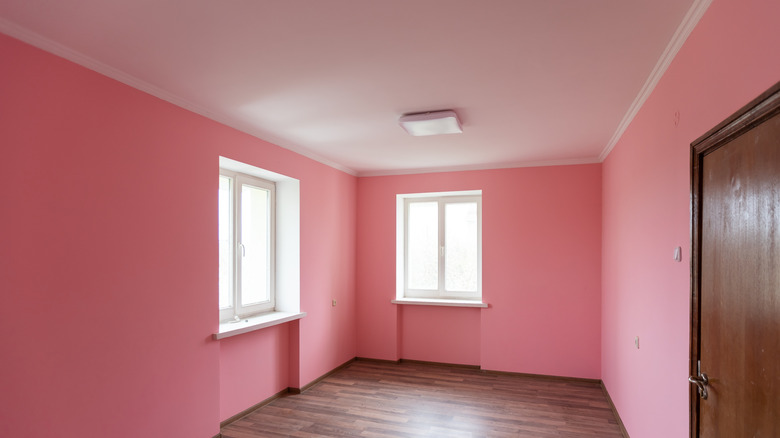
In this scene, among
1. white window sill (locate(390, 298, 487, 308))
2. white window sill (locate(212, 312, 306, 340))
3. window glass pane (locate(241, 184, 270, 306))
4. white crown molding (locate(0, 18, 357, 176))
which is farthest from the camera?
white window sill (locate(390, 298, 487, 308))

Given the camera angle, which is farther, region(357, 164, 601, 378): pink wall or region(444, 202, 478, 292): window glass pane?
region(444, 202, 478, 292): window glass pane

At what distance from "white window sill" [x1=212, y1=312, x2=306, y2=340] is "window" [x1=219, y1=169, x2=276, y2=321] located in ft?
0.33

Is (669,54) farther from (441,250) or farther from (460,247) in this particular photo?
(441,250)

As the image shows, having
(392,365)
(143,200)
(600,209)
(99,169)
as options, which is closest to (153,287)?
(143,200)

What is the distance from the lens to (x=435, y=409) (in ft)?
12.9

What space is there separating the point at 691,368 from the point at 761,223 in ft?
2.87

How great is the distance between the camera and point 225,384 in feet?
11.6

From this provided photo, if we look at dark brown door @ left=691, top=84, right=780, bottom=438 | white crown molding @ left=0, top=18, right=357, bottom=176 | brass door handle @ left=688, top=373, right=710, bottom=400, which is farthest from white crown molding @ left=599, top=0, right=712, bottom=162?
white crown molding @ left=0, top=18, right=357, bottom=176

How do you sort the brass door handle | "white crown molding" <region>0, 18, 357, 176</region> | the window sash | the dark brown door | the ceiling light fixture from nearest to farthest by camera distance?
the dark brown door
the brass door handle
"white crown molding" <region>0, 18, 357, 176</region>
the ceiling light fixture
the window sash

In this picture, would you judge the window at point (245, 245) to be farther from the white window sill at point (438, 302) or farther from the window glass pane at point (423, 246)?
the window glass pane at point (423, 246)

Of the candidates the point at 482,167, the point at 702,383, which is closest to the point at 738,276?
the point at 702,383

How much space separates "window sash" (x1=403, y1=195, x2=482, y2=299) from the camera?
5.50m

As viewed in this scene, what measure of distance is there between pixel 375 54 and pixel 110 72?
1.57m

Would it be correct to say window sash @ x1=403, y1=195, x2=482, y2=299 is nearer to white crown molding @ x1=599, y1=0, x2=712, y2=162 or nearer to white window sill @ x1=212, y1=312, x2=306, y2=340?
white window sill @ x1=212, y1=312, x2=306, y2=340
